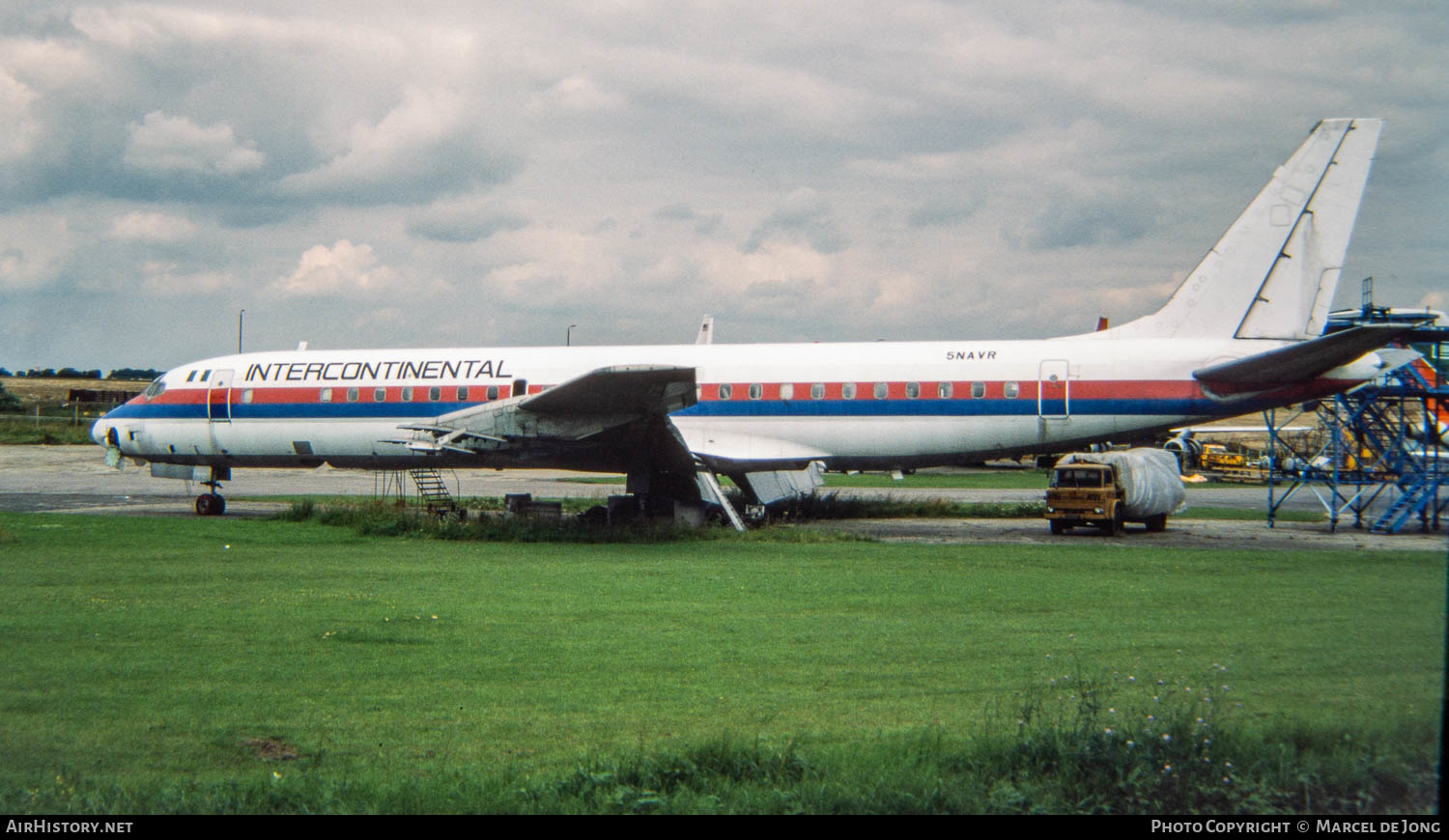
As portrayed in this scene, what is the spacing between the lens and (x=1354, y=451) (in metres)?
22.9

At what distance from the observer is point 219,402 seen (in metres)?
24.2

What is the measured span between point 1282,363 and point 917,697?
590 inches

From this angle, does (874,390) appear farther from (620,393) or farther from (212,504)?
(212,504)

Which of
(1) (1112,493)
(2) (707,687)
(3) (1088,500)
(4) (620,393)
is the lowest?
(2) (707,687)

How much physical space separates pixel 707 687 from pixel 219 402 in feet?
67.4

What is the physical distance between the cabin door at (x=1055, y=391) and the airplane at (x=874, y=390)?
0.09ft

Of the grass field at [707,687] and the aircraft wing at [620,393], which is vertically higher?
the aircraft wing at [620,393]

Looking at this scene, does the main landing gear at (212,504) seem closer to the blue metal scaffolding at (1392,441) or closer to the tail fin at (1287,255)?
the tail fin at (1287,255)

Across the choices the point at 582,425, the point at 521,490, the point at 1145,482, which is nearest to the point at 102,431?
the point at 521,490

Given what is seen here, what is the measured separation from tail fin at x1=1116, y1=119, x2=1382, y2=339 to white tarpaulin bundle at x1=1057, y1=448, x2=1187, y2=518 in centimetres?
286

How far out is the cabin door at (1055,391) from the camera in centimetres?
2061

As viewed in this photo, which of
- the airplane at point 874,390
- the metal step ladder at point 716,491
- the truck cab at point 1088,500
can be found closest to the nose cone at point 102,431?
the airplane at point 874,390

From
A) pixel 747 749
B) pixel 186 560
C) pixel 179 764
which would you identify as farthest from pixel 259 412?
pixel 747 749

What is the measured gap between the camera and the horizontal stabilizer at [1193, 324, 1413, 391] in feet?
57.5
